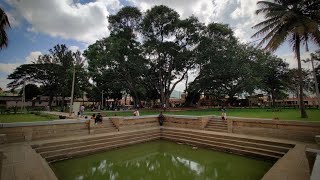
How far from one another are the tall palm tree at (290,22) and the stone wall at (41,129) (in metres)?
14.7

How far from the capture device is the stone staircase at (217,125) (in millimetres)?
13609

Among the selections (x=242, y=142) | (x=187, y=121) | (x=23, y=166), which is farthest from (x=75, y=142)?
(x=242, y=142)

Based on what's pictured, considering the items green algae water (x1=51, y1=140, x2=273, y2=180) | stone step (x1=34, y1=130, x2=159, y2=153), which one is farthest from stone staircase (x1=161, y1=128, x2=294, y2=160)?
stone step (x1=34, y1=130, x2=159, y2=153)

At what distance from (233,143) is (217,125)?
314 centimetres

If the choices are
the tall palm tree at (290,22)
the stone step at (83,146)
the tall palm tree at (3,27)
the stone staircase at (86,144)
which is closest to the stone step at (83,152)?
the stone staircase at (86,144)

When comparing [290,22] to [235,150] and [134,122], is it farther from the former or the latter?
[134,122]

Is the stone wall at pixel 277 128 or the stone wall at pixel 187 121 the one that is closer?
the stone wall at pixel 277 128

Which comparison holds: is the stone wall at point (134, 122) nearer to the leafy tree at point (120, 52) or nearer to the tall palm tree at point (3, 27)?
the tall palm tree at point (3, 27)

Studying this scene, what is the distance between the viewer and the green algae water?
793cm

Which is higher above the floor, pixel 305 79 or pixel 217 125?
pixel 305 79

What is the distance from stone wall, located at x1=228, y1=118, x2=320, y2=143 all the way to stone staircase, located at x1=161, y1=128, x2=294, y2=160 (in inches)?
53.0

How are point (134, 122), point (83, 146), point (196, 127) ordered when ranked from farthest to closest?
1. point (134, 122)
2. point (196, 127)
3. point (83, 146)

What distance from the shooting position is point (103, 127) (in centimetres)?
1395

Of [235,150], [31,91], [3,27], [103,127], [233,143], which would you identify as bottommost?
[235,150]
